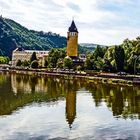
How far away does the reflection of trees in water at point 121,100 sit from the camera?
1794 inches

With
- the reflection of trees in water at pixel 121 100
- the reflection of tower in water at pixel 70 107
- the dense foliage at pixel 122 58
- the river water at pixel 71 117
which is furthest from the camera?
the dense foliage at pixel 122 58

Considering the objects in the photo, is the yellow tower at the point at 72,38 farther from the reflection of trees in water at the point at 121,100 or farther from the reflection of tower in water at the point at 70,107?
the reflection of tower in water at the point at 70,107

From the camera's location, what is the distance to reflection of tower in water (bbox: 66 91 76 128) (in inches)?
1609

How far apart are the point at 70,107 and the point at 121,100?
956 cm

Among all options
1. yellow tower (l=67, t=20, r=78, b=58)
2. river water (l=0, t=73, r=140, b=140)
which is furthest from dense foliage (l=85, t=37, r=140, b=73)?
yellow tower (l=67, t=20, r=78, b=58)

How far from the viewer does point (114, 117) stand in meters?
42.3

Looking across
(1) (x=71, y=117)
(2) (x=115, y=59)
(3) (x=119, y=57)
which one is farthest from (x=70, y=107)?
(2) (x=115, y=59)

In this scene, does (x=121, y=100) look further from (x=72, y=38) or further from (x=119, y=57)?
(x=72, y=38)

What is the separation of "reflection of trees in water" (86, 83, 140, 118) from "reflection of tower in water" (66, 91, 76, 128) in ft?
9.37

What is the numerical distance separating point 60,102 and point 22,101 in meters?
4.58

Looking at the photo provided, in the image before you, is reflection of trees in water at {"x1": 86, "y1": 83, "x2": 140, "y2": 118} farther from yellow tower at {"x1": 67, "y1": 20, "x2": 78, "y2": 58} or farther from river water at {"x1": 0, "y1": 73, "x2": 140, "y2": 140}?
yellow tower at {"x1": 67, "y1": 20, "x2": 78, "y2": 58}

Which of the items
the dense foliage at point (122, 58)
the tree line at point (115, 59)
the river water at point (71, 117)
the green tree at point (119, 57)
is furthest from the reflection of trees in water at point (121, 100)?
the green tree at point (119, 57)

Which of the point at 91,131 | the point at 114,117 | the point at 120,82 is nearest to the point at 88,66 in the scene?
the point at 120,82

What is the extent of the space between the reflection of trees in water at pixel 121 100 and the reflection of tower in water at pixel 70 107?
112 inches
